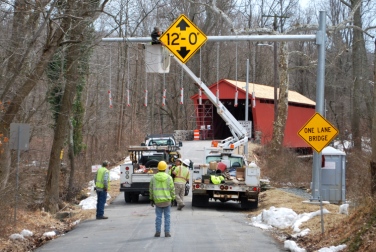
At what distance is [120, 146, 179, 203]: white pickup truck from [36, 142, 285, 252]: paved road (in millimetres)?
2106

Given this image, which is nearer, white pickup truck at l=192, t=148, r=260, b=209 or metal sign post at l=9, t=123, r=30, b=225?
metal sign post at l=9, t=123, r=30, b=225

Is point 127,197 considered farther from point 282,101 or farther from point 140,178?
point 282,101

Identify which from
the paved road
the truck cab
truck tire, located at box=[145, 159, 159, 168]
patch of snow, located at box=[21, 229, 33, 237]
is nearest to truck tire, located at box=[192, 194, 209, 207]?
the paved road

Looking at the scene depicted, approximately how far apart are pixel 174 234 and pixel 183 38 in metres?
5.03

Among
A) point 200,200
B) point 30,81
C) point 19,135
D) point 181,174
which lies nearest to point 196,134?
point 200,200

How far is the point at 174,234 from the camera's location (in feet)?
52.1

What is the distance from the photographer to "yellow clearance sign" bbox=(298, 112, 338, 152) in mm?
15336

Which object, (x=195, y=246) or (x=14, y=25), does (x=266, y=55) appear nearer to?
(x=14, y=25)

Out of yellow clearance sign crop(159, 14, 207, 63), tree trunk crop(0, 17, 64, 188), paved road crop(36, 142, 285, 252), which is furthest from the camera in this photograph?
tree trunk crop(0, 17, 64, 188)

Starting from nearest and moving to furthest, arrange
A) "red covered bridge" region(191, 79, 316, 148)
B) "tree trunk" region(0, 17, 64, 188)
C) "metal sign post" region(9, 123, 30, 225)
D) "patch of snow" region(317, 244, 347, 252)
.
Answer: "patch of snow" region(317, 244, 347, 252)
"tree trunk" region(0, 17, 64, 188)
"metal sign post" region(9, 123, 30, 225)
"red covered bridge" region(191, 79, 316, 148)

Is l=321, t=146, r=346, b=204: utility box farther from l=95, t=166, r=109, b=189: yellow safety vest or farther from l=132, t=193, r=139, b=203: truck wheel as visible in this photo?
l=95, t=166, r=109, b=189: yellow safety vest

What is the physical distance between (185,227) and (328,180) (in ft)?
31.8

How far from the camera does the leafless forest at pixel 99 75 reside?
Answer: 718 inches

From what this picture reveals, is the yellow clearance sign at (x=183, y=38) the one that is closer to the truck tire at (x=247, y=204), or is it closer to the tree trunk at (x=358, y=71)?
the truck tire at (x=247, y=204)
